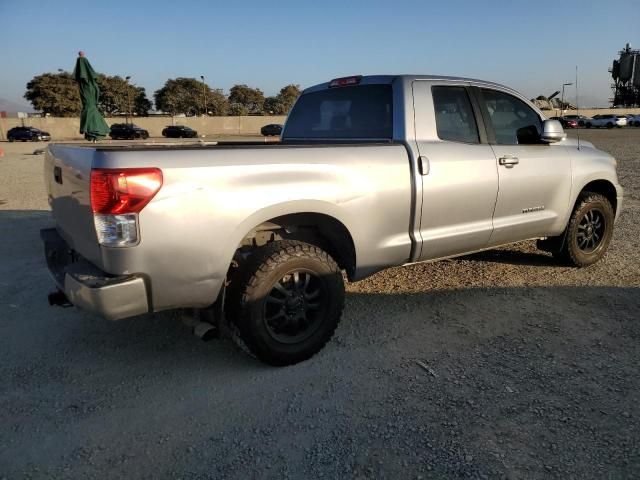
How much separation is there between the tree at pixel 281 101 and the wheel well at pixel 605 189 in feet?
295

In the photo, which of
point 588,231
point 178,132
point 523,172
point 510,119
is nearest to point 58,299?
point 523,172

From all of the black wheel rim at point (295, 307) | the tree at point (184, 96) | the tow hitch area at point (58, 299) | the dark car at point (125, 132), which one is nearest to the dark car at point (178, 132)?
the dark car at point (125, 132)

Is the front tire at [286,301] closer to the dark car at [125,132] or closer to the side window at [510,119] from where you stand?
the side window at [510,119]

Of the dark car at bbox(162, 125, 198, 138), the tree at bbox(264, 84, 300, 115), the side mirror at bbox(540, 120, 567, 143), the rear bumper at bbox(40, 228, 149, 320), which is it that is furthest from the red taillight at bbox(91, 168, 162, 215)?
the tree at bbox(264, 84, 300, 115)

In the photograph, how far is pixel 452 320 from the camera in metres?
3.84

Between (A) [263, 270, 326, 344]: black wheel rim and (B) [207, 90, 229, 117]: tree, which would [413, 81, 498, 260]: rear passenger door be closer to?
(A) [263, 270, 326, 344]: black wheel rim

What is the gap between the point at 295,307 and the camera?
10.4 feet

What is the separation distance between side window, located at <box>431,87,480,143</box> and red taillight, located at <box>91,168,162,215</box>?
2259 millimetres

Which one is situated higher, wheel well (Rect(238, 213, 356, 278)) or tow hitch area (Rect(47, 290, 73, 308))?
wheel well (Rect(238, 213, 356, 278))

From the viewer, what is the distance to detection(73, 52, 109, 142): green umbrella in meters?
9.94

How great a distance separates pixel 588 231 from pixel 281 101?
96.6 m

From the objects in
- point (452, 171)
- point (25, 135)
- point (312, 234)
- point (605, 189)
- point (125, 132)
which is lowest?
point (312, 234)

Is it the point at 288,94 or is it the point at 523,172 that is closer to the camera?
the point at 523,172

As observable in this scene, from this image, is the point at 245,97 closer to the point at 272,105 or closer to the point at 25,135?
the point at 272,105
